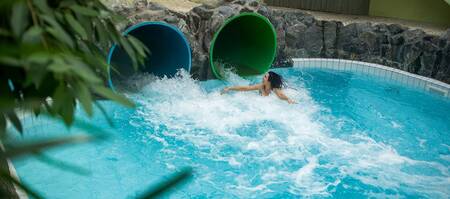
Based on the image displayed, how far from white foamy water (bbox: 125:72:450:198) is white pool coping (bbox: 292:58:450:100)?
7.72 ft

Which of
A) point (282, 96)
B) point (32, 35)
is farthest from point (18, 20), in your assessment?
point (282, 96)

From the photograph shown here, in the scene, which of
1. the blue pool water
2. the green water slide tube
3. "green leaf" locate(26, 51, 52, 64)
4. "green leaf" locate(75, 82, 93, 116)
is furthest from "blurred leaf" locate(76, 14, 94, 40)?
the green water slide tube

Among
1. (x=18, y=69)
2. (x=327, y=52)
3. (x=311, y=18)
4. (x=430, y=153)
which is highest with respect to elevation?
(x=18, y=69)

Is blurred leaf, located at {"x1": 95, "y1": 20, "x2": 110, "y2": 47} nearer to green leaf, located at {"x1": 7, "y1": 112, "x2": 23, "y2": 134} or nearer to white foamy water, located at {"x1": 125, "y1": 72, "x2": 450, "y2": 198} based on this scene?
green leaf, located at {"x1": 7, "y1": 112, "x2": 23, "y2": 134}

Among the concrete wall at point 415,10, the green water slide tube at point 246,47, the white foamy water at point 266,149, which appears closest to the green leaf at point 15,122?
the white foamy water at point 266,149

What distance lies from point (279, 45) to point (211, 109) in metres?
2.90

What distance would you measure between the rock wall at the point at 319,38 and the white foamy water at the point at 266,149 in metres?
1.12

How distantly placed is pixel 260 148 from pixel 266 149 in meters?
0.07

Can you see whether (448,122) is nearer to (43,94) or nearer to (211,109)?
(211,109)

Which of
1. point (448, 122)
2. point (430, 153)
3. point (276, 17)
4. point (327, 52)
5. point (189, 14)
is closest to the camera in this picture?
point (430, 153)

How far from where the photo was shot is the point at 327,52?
9.20 m

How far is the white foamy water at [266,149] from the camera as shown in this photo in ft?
15.4

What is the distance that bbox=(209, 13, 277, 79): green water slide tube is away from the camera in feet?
27.0

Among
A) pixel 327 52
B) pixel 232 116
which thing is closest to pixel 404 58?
pixel 327 52
